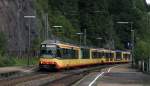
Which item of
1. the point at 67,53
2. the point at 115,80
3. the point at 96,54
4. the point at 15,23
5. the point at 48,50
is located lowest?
the point at 115,80

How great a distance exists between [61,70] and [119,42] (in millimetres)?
101394

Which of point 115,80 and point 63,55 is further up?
point 63,55

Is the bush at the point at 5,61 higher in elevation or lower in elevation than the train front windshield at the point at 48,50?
lower

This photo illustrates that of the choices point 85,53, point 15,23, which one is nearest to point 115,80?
point 85,53

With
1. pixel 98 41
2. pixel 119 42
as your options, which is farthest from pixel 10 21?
pixel 119 42

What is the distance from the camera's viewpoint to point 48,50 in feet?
175

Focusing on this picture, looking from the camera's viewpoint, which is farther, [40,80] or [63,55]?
[63,55]

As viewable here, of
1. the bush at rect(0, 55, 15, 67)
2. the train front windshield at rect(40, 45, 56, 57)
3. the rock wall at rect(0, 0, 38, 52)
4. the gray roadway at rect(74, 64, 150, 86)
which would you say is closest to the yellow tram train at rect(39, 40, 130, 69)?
the train front windshield at rect(40, 45, 56, 57)

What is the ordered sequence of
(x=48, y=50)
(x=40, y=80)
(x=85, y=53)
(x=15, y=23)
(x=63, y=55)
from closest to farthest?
(x=40, y=80), (x=48, y=50), (x=63, y=55), (x=85, y=53), (x=15, y=23)

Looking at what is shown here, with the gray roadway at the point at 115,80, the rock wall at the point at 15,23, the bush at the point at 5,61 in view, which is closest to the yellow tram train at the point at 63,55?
the bush at the point at 5,61

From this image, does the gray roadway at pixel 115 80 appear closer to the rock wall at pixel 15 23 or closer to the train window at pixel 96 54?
the rock wall at pixel 15 23

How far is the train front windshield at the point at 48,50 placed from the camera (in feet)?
175

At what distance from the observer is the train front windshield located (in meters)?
53.2

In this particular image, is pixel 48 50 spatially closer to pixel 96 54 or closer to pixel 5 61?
pixel 5 61
